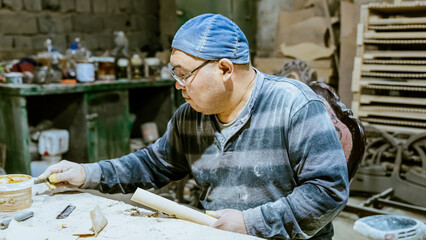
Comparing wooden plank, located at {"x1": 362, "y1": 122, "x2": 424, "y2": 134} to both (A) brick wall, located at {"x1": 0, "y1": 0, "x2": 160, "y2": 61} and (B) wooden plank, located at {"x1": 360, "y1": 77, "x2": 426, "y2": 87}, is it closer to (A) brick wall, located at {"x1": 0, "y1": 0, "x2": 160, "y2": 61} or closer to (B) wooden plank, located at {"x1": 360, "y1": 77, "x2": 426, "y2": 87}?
(B) wooden plank, located at {"x1": 360, "y1": 77, "x2": 426, "y2": 87}

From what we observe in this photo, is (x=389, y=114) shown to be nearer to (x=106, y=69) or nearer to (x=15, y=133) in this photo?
(x=106, y=69)

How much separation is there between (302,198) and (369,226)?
1242mm

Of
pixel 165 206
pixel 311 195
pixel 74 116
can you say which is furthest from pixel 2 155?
pixel 311 195

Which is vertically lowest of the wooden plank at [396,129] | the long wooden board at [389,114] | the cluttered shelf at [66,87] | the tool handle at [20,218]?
the wooden plank at [396,129]

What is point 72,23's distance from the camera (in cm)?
455

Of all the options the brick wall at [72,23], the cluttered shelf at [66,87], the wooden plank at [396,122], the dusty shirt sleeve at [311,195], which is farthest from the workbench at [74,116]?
the dusty shirt sleeve at [311,195]

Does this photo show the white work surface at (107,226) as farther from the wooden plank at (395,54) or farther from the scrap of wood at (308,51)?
the scrap of wood at (308,51)

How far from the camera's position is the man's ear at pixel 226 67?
1.65 meters

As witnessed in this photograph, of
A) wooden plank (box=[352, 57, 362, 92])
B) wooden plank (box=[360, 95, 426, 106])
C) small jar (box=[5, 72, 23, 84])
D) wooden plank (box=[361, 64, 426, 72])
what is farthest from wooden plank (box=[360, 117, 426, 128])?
small jar (box=[5, 72, 23, 84])

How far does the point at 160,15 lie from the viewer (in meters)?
5.45

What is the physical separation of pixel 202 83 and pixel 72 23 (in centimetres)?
338

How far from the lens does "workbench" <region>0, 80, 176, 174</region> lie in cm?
334

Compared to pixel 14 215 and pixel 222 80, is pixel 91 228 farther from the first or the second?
pixel 222 80

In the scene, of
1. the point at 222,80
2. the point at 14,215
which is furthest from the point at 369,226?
the point at 14,215
